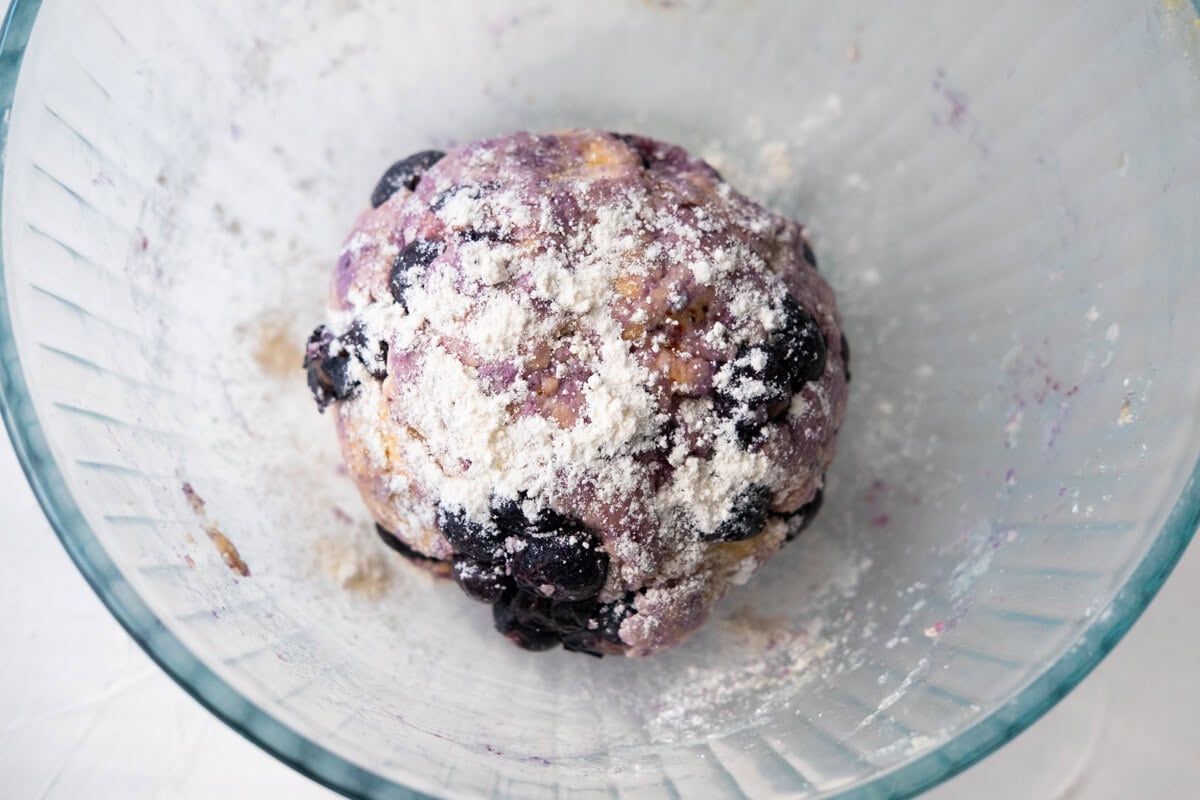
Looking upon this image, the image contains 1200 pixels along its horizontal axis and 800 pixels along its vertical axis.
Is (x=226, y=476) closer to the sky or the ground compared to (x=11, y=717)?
closer to the sky

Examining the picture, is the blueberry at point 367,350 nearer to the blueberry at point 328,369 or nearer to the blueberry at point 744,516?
the blueberry at point 328,369

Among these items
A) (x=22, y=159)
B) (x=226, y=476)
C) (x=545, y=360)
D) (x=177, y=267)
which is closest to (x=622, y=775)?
(x=545, y=360)

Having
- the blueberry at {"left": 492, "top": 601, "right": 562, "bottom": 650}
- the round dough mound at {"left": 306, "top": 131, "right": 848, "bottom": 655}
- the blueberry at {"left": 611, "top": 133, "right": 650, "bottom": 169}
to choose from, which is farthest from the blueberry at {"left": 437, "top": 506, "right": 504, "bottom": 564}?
the blueberry at {"left": 611, "top": 133, "right": 650, "bottom": 169}

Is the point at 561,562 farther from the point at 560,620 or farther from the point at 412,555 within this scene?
the point at 412,555

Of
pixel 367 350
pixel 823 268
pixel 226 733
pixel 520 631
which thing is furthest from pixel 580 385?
pixel 226 733

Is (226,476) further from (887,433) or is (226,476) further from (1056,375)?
(1056,375)

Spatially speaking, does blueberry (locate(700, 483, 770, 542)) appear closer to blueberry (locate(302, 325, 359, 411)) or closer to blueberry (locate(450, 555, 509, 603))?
blueberry (locate(450, 555, 509, 603))

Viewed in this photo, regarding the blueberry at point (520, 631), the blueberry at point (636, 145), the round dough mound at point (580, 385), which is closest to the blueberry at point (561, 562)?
the round dough mound at point (580, 385)
